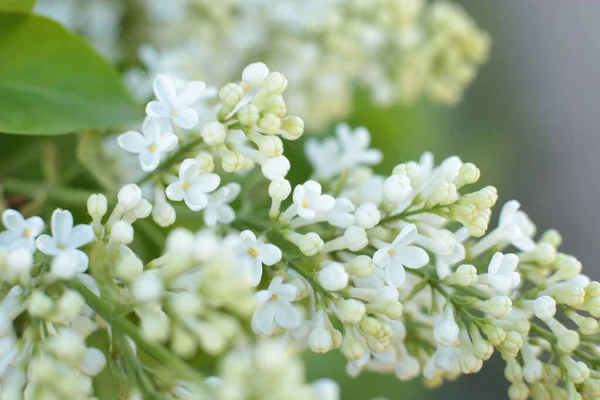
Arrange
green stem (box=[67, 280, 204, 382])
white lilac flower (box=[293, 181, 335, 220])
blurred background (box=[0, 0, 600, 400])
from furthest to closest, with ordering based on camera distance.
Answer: blurred background (box=[0, 0, 600, 400]) → white lilac flower (box=[293, 181, 335, 220]) → green stem (box=[67, 280, 204, 382])

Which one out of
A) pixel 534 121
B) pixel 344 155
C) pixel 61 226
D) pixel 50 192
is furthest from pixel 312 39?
pixel 534 121

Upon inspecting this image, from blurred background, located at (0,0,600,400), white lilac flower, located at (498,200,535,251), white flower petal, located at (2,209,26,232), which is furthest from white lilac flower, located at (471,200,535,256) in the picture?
blurred background, located at (0,0,600,400)

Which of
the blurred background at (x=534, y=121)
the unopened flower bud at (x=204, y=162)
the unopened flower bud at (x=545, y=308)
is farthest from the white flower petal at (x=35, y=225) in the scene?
the blurred background at (x=534, y=121)

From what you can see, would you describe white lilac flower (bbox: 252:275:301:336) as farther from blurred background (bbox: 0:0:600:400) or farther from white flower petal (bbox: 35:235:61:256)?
blurred background (bbox: 0:0:600:400)

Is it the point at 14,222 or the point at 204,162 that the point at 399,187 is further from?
the point at 14,222

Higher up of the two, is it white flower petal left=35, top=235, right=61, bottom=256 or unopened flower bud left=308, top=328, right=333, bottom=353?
unopened flower bud left=308, top=328, right=333, bottom=353

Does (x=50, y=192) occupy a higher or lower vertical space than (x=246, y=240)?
lower
